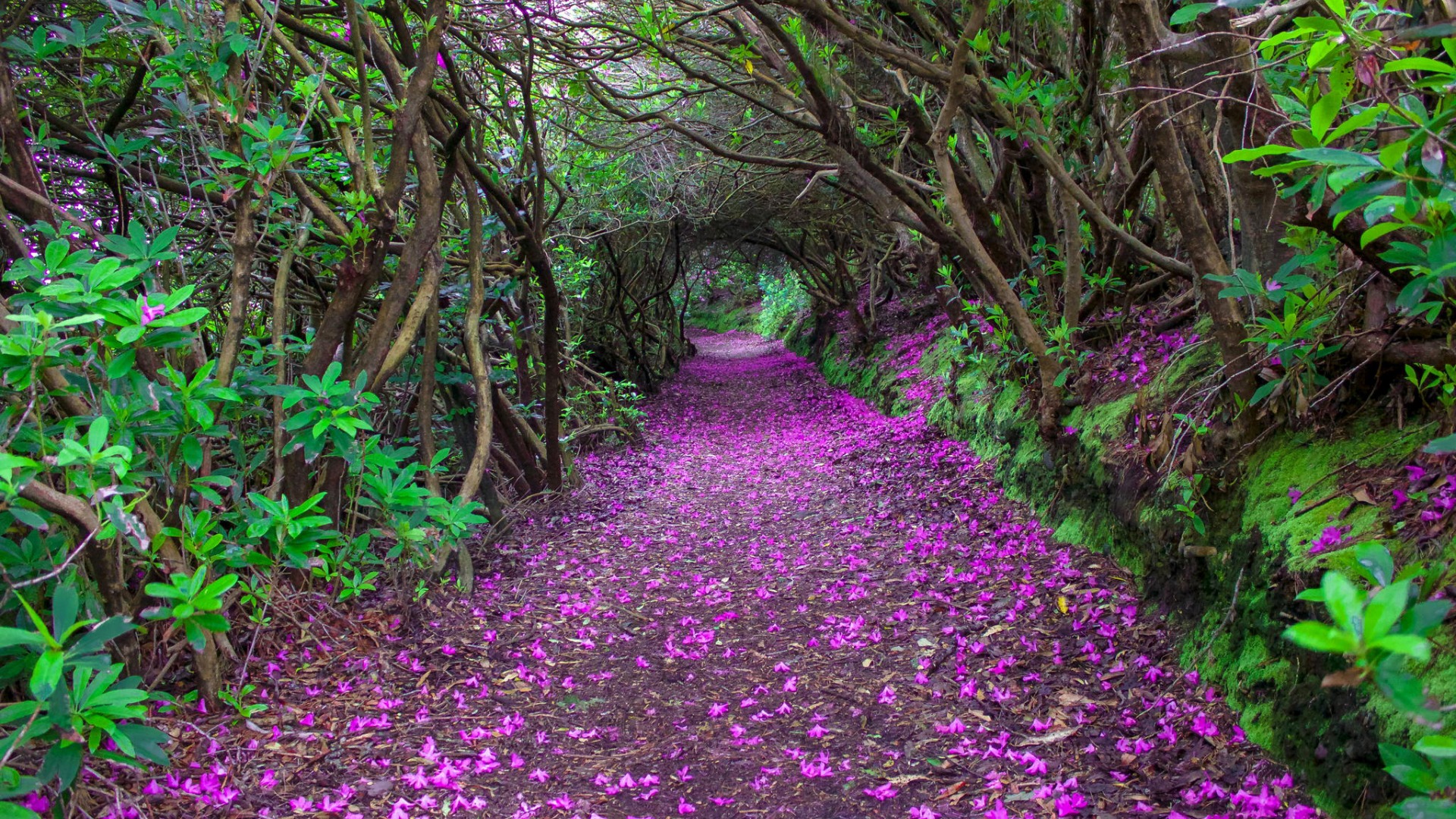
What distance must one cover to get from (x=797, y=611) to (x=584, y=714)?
149 centimetres

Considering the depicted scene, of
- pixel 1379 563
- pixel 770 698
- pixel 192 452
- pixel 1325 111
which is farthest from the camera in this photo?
pixel 770 698

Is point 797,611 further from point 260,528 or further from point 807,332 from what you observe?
point 807,332

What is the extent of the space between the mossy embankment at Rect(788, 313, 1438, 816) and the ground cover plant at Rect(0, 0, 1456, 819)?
51 mm

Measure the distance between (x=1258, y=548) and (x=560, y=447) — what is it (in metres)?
5.31

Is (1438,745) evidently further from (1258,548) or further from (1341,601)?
(1258,548)

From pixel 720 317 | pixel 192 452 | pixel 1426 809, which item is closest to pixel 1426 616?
pixel 1426 809

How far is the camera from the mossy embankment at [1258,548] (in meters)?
2.08

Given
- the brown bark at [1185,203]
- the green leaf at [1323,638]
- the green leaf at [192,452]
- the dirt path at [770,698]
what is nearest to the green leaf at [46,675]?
the green leaf at [192,452]

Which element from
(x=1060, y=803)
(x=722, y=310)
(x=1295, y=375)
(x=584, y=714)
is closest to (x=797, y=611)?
(x=584, y=714)

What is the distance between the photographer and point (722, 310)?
3759cm

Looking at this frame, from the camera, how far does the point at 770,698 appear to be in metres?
3.48

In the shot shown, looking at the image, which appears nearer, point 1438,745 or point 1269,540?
point 1438,745

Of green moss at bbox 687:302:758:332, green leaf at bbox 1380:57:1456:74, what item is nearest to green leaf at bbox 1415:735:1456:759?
green leaf at bbox 1380:57:1456:74

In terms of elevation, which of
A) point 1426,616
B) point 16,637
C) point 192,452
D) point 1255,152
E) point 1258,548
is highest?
point 1255,152
